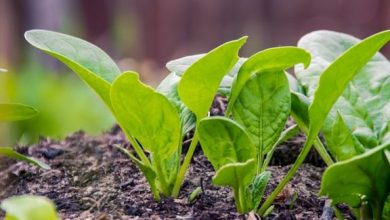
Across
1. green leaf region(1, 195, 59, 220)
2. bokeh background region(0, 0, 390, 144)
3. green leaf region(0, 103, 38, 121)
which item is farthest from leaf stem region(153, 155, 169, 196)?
bokeh background region(0, 0, 390, 144)

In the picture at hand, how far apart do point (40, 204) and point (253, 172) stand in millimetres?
365

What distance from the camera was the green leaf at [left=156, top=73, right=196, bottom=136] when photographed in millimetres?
1198

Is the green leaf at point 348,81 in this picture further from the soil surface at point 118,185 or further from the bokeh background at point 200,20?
the bokeh background at point 200,20

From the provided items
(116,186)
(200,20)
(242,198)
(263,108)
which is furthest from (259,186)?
(200,20)

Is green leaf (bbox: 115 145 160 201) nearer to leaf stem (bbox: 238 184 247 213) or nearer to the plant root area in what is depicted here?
the plant root area

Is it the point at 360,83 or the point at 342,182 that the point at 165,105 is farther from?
the point at 360,83

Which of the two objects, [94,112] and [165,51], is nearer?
[94,112]

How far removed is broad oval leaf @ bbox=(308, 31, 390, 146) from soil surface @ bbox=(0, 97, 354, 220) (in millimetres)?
168

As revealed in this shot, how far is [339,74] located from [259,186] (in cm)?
20

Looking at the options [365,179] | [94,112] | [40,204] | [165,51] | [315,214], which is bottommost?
[165,51]

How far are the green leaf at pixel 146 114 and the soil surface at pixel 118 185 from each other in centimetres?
10

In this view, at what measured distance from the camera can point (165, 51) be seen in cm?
730

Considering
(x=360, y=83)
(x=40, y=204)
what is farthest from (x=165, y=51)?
(x=40, y=204)

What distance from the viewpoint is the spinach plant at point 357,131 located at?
1006mm
